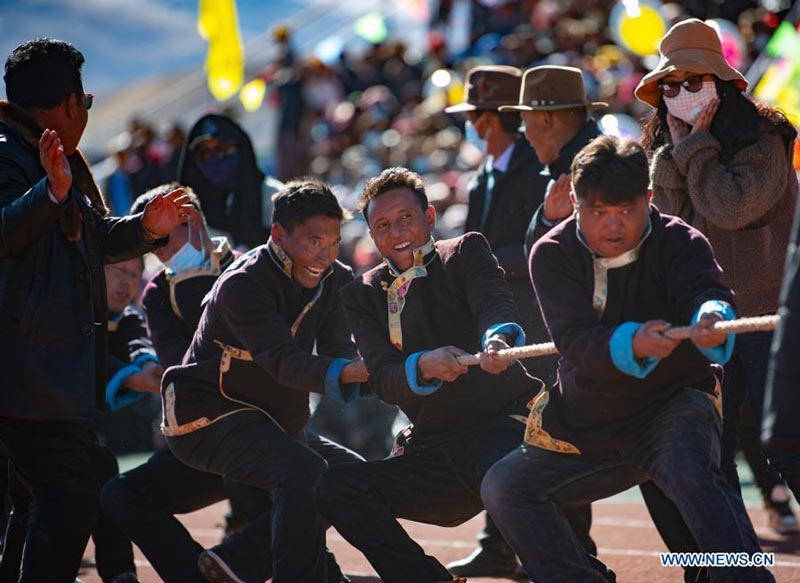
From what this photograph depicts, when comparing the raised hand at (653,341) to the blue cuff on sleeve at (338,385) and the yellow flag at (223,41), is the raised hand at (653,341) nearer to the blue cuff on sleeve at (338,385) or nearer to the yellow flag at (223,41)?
the blue cuff on sleeve at (338,385)

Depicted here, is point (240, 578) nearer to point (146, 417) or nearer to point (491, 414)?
point (491, 414)

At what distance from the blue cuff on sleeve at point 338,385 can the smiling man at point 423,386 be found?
6.2 inches

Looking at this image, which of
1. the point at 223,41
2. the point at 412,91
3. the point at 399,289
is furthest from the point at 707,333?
the point at 412,91

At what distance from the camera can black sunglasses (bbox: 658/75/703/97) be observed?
222 inches

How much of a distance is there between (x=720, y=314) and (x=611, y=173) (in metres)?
0.63

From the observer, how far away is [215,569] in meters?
5.53

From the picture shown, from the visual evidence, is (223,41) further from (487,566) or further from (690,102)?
(690,102)

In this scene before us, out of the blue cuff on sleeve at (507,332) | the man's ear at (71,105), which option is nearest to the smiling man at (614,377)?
the blue cuff on sleeve at (507,332)

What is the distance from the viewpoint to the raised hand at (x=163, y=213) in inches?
214

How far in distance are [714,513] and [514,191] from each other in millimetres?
2892

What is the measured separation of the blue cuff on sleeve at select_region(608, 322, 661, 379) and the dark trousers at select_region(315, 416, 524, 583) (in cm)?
91

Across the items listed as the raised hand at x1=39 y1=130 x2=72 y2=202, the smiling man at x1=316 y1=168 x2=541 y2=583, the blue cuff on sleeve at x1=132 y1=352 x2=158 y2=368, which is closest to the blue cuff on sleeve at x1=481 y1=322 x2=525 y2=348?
the smiling man at x1=316 y1=168 x2=541 y2=583

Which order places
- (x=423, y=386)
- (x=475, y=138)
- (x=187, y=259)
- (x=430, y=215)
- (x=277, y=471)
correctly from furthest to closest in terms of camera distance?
(x=475, y=138), (x=187, y=259), (x=430, y=215), (x=277, y=471), (x=423, y=386)

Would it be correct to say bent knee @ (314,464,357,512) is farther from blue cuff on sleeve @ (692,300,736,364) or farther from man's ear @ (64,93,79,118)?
man's ear @ (64,93,79,118)
